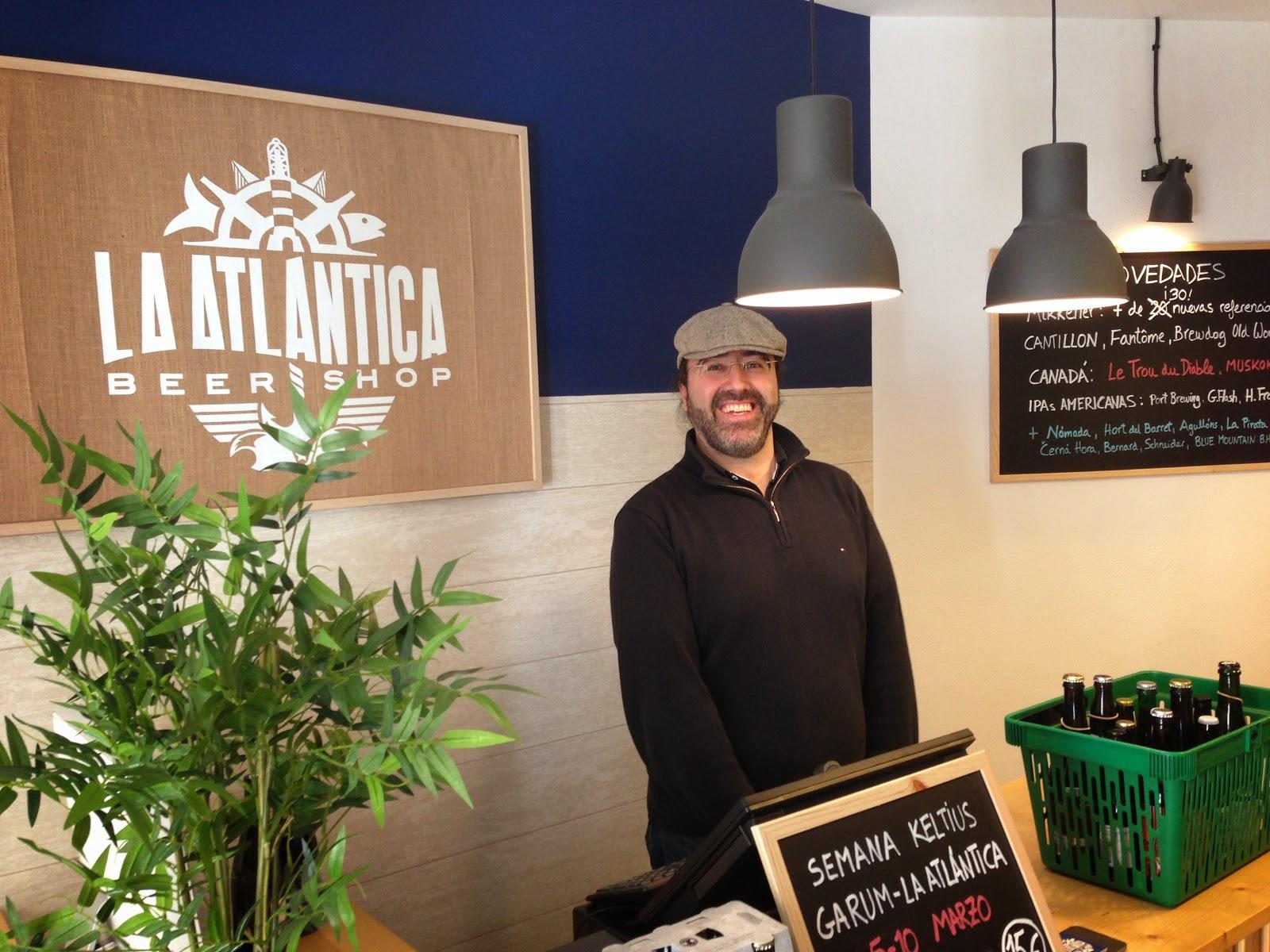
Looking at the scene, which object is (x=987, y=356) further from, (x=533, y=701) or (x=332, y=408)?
(x=332, y=408)

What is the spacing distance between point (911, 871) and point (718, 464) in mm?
1000

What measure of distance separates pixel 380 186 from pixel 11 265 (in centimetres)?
71

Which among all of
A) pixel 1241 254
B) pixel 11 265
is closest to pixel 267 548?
pixel 11 265

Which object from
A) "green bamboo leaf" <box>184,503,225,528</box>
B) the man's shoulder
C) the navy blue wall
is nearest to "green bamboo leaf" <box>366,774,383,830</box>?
"green bamboo leaf" <box>184,503,225,528</box>

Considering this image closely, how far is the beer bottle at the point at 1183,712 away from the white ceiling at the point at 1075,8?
208cm

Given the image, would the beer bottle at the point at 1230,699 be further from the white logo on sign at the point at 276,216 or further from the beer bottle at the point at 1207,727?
the white logo on sign at the point at 276,216

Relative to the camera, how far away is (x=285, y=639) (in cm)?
105

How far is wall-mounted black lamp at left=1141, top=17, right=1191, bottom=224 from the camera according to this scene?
312 centimetres

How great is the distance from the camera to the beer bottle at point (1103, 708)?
1671mm

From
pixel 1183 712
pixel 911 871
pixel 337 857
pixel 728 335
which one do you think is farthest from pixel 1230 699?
pixel 337 857

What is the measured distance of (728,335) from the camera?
2.09 metres

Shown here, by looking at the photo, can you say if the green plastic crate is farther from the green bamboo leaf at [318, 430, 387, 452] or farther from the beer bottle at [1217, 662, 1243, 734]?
the green bamboo leaf at [318, 430, 387, 452]

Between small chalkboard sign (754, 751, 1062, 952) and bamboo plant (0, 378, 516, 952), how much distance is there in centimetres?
43

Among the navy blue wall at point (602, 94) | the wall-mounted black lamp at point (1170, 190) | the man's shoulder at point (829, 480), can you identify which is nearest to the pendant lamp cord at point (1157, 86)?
the wall-mounted black lamp at point (1170, 190)
